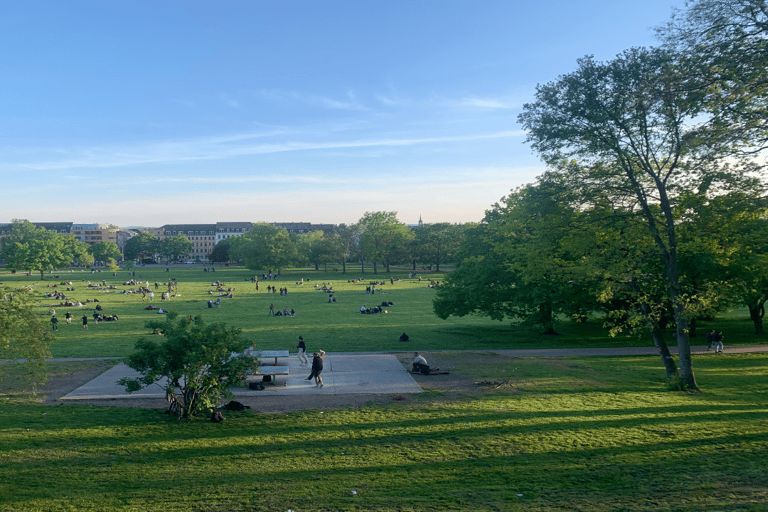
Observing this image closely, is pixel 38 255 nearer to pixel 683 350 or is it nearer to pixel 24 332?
pixel 24 332

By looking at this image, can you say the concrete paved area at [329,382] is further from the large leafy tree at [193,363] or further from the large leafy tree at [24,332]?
the large leafy tree at [24,332]

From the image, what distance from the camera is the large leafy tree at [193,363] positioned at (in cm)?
1259

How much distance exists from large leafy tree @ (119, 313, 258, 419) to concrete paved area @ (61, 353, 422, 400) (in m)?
3.15

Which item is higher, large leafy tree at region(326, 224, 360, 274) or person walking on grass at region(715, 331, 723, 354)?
large leafy tree at region(326, 224, 360, 274)

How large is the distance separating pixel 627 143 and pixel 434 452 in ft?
40.2

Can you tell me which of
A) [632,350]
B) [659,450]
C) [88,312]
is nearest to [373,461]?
[659,450]

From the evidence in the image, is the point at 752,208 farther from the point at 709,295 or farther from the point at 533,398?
the point at 533,398

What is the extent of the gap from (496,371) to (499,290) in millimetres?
11860

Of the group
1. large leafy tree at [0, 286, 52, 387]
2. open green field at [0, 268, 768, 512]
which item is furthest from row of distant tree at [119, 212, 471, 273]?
large leafy tree at [0, 286, 52, 387]

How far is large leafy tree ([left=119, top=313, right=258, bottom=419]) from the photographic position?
12.6 meters

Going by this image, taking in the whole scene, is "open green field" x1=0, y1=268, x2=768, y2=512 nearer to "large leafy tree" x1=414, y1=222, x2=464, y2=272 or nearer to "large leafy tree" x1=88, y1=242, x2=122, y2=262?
"large leafy tree" x1=414, y1=222, x2=464, y2=272

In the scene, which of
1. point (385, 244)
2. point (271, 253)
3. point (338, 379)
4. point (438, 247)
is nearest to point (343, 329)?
point (338, 379)

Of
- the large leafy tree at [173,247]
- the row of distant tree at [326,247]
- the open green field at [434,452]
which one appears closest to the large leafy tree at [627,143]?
the open green field at [434,452]

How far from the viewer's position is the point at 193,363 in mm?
Answer: 12477
